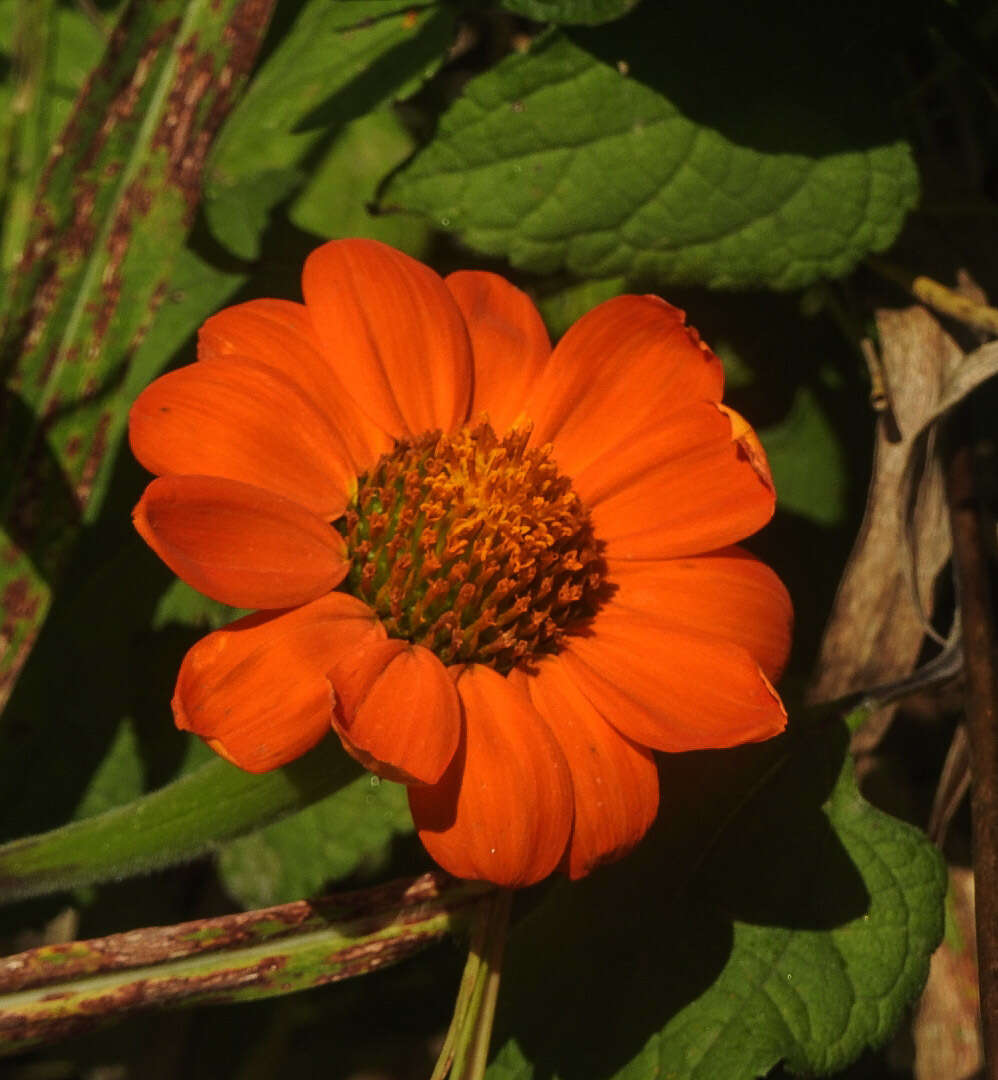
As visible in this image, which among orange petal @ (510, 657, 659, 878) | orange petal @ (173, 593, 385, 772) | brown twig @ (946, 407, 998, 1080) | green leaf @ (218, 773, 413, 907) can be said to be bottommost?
green leaf @ (218, 773, 413, 907)

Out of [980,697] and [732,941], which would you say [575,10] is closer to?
[980,697]

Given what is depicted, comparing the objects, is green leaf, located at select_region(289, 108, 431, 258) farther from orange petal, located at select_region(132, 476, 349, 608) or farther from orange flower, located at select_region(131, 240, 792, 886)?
orange petal, located at select_region(132, 476, 349, 608)

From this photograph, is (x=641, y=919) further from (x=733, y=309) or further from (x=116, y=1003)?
(x=733, y=309)

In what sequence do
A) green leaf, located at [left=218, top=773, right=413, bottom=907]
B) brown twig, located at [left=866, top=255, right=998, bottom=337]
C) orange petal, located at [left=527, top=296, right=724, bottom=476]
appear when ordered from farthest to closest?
brown twig, located at [left=866, top=255, right=998, bottom=337], green leaf, located at [left=218, top=773, right=413, bottom=907], orange petal, located at [left=527, top=296, right=724, bottom=476]

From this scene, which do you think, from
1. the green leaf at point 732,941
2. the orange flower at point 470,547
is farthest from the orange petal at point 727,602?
the green leaf at point 732,941

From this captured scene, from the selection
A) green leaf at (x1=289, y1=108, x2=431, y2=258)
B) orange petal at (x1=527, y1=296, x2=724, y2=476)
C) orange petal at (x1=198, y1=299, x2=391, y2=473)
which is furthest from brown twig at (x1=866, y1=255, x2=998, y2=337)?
orange petal at (x1=198, y1=299, x2=391, y2=473)

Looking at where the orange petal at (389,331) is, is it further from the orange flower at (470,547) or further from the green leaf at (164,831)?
the green leaf at (164,831)
